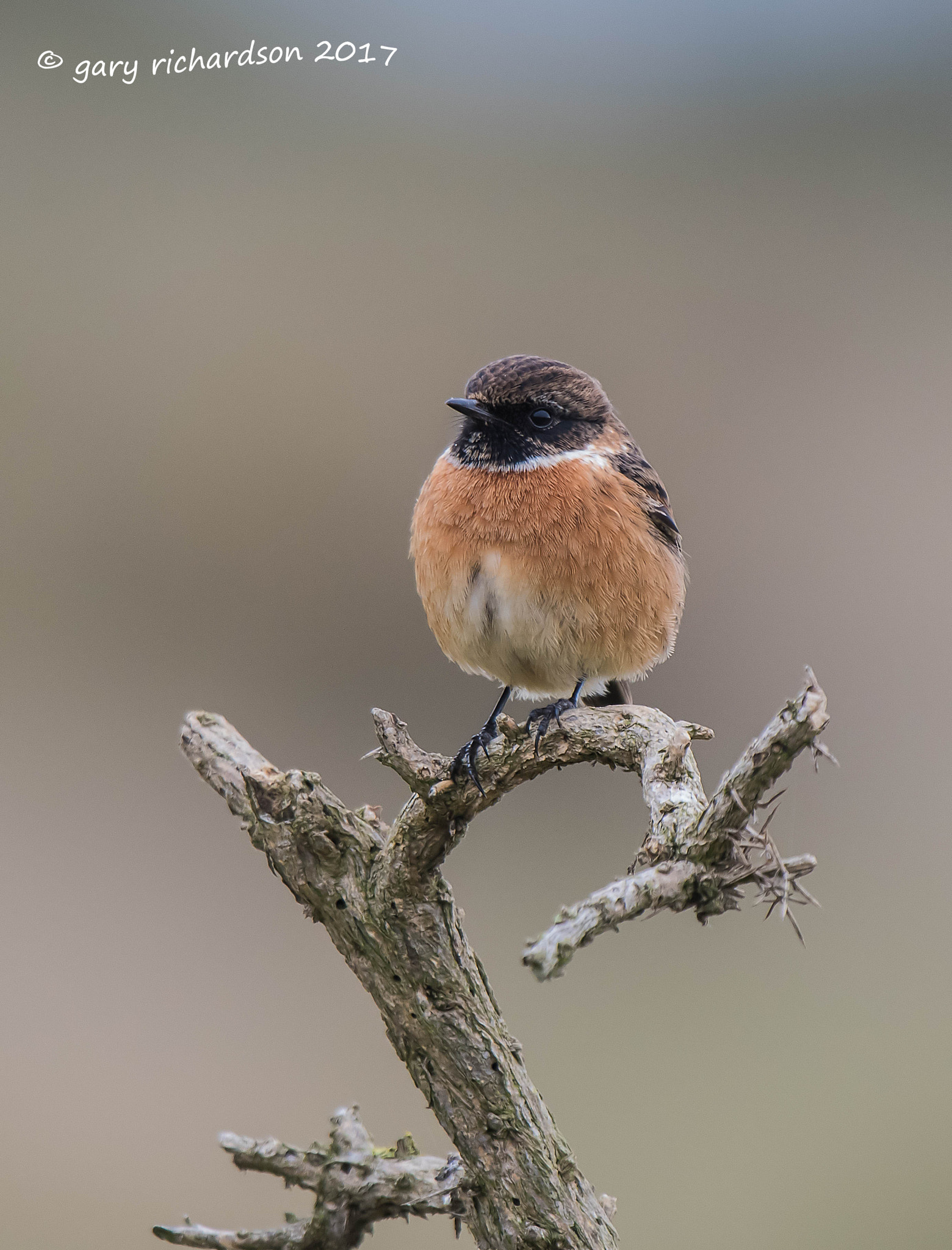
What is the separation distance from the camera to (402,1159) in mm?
3152

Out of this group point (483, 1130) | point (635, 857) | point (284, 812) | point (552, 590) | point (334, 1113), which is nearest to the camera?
point (635, 857)

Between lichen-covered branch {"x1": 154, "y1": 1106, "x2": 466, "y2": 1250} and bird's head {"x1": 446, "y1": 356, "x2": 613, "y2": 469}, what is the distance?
8.49 ft

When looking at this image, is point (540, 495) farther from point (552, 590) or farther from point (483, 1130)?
Answer: point (483, 1130)

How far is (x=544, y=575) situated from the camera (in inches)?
160

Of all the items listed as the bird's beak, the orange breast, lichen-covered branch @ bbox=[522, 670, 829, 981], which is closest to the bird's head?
the bird's beak

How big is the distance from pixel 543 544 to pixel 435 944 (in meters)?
1.72

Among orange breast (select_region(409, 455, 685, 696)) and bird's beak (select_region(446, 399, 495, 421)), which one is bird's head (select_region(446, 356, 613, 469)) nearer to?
bird's beak (select_region(446, 399, 495, 421))

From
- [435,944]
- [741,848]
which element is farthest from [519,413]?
[741,848]

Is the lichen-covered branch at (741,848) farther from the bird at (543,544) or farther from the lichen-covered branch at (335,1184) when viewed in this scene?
the bird at (543,544)

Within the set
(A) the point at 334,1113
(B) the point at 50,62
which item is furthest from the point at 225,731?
(B) the point at 50,62

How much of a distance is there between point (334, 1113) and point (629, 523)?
8.05 ft

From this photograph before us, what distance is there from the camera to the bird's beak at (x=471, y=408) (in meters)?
4.29

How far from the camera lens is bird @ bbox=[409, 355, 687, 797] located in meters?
4.11

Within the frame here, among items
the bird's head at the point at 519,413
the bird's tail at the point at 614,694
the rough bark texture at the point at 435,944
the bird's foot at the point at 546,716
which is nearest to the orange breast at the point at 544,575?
the bird's head at the point at 519,413
